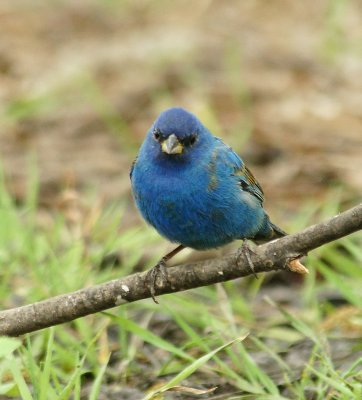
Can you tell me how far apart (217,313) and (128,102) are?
3466 mm

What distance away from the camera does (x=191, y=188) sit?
388 cm

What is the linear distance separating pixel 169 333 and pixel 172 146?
1.07 meters

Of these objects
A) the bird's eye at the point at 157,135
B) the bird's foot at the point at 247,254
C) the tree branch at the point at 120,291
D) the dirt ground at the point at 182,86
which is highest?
the bird's eye at the point at 157,135

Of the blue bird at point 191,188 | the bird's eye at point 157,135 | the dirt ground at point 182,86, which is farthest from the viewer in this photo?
the dirt ground at point 182,86

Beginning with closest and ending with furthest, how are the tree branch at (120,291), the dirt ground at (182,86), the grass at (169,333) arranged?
the tree branch at (120,291), the grass at (169,333), the dirt ground at (182,86)

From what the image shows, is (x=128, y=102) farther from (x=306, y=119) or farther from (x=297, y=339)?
(x=297, y=339)

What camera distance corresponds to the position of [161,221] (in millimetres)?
3922

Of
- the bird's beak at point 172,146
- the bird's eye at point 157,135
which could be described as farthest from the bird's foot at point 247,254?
the bird's eye at point 157,135

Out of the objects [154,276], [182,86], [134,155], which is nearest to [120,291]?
[154,276]

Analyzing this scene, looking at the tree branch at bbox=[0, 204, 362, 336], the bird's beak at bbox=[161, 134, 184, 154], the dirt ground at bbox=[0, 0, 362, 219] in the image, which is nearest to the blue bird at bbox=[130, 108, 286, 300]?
the bird's beak at bbox=[161, 134, 184, 154]

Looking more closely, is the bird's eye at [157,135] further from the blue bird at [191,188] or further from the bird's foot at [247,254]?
the bird's foot at [247,254]

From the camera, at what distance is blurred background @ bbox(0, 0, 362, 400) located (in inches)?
158

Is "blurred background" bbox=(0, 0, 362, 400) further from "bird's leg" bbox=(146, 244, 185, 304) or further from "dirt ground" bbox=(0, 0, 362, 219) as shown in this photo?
"bird's leg" bbox=(146, 244, 185, 304)

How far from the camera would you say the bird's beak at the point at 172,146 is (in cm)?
399
